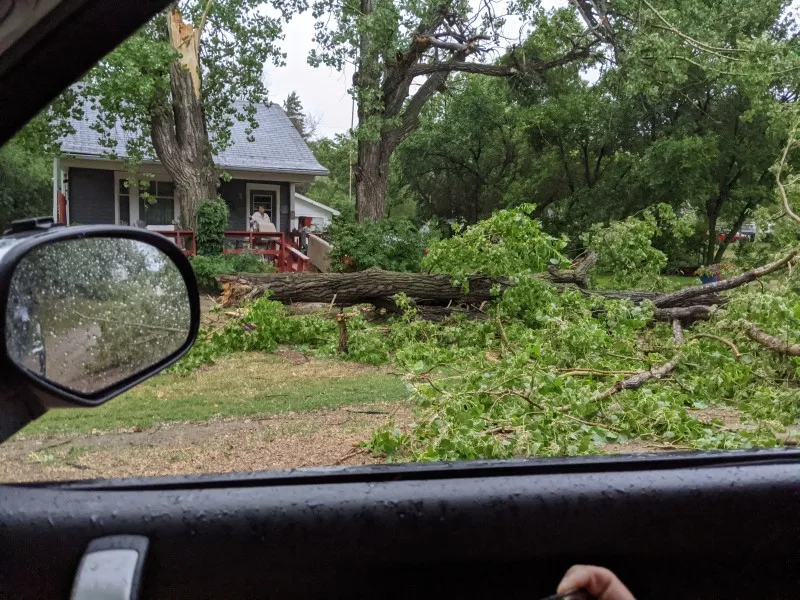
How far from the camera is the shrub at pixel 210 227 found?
16703 millimetres

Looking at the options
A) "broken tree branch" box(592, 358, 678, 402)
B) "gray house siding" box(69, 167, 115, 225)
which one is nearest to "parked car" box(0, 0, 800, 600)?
"broken tree branch" box(592, 358, 678, 402)

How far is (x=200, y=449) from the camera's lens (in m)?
4.45

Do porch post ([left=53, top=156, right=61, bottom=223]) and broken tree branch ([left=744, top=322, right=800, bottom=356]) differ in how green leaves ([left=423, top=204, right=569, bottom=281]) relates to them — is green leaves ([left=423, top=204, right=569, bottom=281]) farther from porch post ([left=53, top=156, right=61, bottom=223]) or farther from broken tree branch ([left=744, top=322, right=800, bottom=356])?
porch post ([left=53, top=156, right=61, bottom=223])

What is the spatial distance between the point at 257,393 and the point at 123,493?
5288mm

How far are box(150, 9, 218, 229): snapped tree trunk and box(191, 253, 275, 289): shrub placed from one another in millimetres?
2066

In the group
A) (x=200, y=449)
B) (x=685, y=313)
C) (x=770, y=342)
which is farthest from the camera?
(x=685, y=313)

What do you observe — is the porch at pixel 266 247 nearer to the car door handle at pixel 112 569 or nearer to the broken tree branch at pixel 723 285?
the broken tree branch at pixel 723 285

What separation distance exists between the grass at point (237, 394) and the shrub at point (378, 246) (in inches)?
312

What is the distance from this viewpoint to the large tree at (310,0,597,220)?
1705 cm

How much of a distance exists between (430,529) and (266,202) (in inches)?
919

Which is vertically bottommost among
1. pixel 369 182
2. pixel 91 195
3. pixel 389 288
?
pixel 389 288

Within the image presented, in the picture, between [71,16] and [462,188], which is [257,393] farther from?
[462,188]

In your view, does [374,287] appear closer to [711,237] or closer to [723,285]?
[723,285]

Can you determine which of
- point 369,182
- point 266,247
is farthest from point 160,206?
point 369,182
